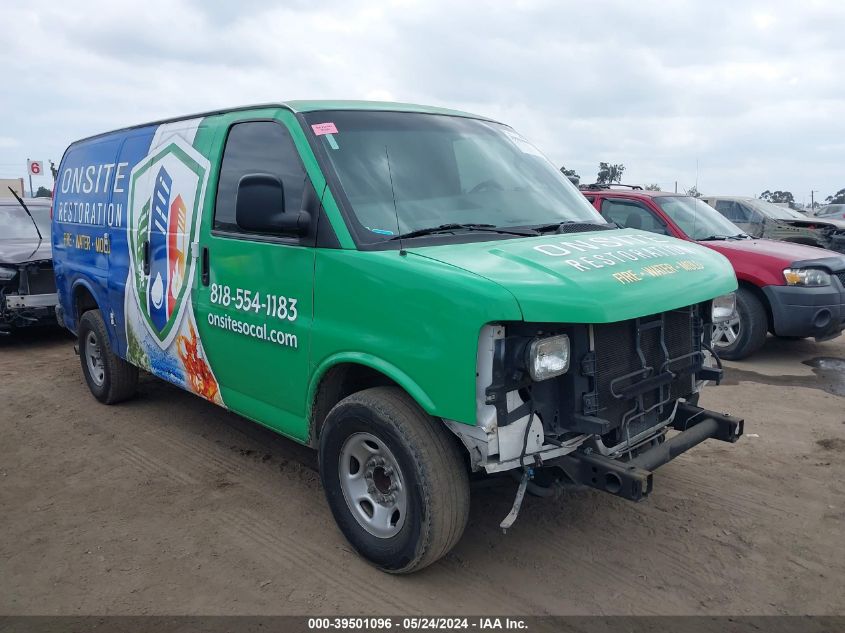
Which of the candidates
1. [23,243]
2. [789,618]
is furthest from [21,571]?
[23,243]

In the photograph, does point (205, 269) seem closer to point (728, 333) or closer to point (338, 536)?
point (338, 536)

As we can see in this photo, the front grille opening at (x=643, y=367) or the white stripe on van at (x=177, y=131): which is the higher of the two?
the white stripe on van at (x=177, y=131)

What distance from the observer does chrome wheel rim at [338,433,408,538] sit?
3191mm

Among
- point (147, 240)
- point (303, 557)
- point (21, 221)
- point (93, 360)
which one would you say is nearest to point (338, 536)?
point (303, 557)

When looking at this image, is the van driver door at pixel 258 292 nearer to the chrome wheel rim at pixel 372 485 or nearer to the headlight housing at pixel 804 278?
the chrome wheel rim at pixel 372 485

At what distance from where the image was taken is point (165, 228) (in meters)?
4.57

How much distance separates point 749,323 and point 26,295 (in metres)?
8.30

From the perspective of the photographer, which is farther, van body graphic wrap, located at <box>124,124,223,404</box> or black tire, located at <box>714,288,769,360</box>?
black tire, located at <box>714,288,769,360</box>

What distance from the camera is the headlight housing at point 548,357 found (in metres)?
2.77

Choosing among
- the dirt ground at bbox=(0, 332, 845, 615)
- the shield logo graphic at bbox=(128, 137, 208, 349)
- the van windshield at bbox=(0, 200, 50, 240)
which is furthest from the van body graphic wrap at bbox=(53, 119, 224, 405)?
the van windshield at bbox=(0, 200, 50, 240)

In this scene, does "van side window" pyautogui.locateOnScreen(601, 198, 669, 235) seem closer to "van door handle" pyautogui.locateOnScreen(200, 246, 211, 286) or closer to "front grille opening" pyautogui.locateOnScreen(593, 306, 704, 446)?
"front grille opening" pyautogui.locateOnScreen(593, 306, 704, 446)

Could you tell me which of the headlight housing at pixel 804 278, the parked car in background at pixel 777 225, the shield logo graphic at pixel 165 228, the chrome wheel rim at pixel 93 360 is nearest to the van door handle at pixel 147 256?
the shield logo graphic at pixel 165 228

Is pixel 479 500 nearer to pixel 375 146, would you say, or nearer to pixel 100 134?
pixel 375 146

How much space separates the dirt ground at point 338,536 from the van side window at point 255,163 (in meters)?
1.70
